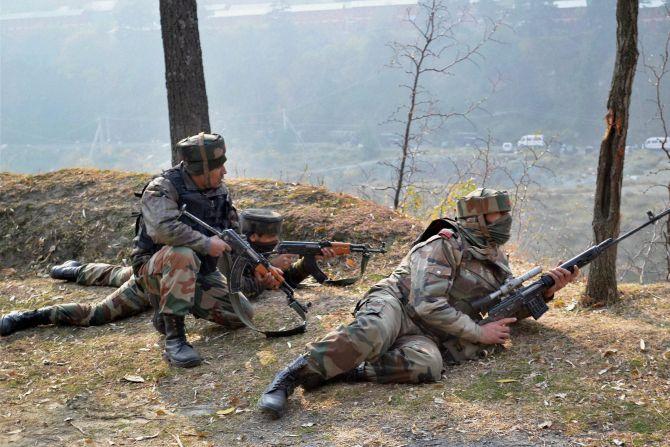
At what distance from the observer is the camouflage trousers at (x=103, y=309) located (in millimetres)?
6312

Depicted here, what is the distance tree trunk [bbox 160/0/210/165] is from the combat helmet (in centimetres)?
432

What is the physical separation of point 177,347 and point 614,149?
3.59m

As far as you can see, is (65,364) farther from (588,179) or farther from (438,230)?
(588,179)

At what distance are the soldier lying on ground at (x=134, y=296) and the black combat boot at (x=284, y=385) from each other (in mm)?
1694

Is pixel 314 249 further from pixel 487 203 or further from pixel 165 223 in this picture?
pixel 487 203

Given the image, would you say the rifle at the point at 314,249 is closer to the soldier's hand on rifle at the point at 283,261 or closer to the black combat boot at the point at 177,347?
the soldier's hand on rifle at the point at 283,261

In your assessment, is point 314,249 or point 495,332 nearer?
point 495,332

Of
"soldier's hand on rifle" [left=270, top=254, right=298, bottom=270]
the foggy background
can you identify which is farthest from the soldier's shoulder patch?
the foggy background

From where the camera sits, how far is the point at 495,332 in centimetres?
476

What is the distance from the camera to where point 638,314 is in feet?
18.1

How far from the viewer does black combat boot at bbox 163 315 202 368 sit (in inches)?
207

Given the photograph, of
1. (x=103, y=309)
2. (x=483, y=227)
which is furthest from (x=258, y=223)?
(x=483, y=227)

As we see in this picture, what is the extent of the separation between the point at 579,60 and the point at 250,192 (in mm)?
46347

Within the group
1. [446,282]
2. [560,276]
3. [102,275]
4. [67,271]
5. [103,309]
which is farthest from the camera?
[67,271]
